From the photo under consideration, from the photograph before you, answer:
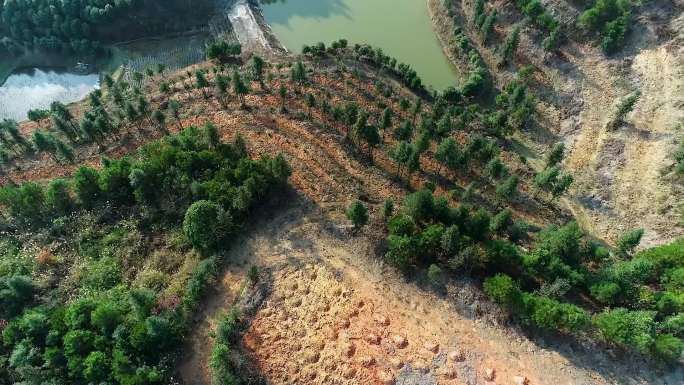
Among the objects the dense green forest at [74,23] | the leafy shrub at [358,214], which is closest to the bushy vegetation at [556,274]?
the leafy shrub at [358,214]

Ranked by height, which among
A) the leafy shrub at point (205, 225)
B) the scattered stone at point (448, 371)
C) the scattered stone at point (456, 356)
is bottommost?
the scattered stone at point (448, 371)

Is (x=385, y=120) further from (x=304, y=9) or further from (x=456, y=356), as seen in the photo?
(x=304, y=9)

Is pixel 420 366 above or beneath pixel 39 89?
beneath

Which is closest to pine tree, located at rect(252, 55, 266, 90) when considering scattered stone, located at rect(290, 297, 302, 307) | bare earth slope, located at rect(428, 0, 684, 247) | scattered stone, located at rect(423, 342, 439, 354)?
scattered stone, located at rect(290, 297, 302, 307)

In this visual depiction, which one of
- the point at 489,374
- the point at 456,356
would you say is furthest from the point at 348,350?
the point at 489,374

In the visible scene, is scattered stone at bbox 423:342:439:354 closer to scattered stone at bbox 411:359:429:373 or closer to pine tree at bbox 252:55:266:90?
scattered stone at bbox 411:359:429:373

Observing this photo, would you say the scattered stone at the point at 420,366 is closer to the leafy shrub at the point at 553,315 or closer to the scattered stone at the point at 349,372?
the scattered stone at the point at 349,372
